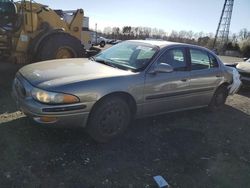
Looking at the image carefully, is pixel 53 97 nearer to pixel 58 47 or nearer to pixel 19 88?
pixel 19 88

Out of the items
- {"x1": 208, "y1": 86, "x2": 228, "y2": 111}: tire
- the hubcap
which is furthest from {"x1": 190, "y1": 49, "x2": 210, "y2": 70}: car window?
the hubcap

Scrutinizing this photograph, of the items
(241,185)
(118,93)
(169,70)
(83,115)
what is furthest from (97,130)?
(241,185)

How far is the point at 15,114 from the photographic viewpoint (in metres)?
4.92

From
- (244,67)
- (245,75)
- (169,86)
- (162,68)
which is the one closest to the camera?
(162,68)

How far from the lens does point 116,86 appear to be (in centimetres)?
400

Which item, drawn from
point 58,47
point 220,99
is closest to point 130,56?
point 220,99

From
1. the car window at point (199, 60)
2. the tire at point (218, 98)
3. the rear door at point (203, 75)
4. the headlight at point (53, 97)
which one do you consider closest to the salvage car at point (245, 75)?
the tire at point (218, 98)

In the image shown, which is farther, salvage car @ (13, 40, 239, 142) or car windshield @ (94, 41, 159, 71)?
car windshield @ (94, 41, 159, 71)

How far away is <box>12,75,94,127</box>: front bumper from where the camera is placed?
360cm

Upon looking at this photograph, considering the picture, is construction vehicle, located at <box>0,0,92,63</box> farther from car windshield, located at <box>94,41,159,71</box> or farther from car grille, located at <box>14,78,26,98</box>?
car grille, located at <box>14,78,26,98</box>

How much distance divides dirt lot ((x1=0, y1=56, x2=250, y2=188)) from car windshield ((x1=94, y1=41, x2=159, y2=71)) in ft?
3.86

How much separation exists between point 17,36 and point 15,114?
340cm

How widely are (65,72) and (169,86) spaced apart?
1.85m

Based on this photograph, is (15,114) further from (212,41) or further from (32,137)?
(212,41)
